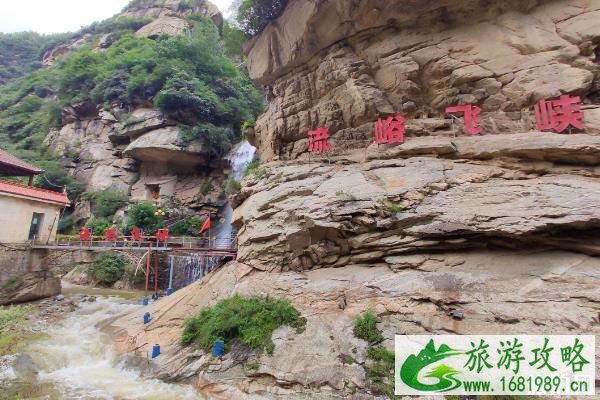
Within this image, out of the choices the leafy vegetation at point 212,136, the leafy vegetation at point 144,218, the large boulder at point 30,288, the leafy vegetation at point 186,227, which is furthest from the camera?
the leafy vegetation at point 212,136

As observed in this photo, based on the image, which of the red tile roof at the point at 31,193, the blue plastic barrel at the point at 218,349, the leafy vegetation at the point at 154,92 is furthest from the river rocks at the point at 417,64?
the red tile roof at the point at 31,193

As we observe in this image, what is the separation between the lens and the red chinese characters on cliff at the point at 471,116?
35.8 ft

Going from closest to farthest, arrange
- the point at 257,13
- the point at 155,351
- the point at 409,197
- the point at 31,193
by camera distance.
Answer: the point at 155,351
the point at 409,197
the point at 257,13
the point at 31,193

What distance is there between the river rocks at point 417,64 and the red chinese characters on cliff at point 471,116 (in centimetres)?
32

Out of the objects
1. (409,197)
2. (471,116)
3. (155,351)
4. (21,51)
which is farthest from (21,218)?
(21,51)

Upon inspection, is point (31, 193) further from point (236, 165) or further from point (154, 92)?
point (154, 92)

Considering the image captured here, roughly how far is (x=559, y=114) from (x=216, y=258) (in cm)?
1546

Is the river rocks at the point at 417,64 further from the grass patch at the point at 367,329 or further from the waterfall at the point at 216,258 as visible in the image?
the grass patch at the point at 367,329

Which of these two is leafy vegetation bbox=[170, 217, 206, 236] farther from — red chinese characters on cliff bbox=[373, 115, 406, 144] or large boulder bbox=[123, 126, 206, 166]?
red chinese characters on cliff bbox=[373, 115, 406, 144]

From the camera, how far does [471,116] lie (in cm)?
1109

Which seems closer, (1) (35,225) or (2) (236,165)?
(1) (35,225)

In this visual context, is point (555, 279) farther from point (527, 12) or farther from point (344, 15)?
point (344, 15)

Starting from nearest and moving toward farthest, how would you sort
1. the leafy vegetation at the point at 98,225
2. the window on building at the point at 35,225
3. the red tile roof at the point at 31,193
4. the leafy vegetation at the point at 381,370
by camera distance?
the leafy vegetation at the point at 381,370 < the red tile roof at the point at 31,193 < the window on building at the point at 35,225 < the leafy vegetation at the point at 98,225

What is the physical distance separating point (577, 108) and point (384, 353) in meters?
9.17
